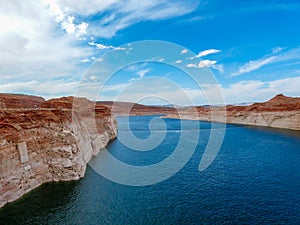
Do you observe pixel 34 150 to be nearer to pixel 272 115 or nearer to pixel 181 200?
pixel 181 200

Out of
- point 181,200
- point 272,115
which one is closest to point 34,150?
point 181,200

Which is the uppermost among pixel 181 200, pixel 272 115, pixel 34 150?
pixel 272 115

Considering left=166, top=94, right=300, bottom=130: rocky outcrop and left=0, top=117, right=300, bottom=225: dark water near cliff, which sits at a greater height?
left=166, top=94, right=300, bottom=130: rocky outcrop

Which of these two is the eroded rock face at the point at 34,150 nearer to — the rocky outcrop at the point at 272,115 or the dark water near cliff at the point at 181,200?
the dark water near cliff at the point at 181,200

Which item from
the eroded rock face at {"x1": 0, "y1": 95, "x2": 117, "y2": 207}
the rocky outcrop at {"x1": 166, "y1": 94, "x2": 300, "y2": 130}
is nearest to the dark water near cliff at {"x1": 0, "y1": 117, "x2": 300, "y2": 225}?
the eroded rock face at {"x1": 0, "y1": 95, "x2": 117, "y2": 207}

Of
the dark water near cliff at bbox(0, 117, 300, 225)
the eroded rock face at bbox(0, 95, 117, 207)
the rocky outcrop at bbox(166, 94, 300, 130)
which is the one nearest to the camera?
the dark water near cliff at bbox(0, 117, 300, 225)

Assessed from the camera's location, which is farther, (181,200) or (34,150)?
(34,150)

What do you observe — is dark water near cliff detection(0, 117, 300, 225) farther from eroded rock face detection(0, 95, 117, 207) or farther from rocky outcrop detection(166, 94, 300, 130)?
rocky outcrop detection(166, 94, 300, 130)

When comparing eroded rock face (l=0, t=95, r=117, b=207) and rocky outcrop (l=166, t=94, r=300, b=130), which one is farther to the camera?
rocky outcrop (l=166, t=94, r=300, b=130)

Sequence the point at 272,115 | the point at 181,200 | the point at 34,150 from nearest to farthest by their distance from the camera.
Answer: the point at 181,200 → the point at 34,150 → the point at 272,115

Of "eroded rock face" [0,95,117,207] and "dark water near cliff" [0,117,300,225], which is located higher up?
"eroded rock face" [0,95,117,207]

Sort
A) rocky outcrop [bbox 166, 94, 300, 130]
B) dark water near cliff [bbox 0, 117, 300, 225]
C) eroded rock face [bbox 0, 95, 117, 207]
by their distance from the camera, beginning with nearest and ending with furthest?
dark water near cliff [bbox 0, 117, 300, 225] → eroded rock face [bbox 0, 95, 117, 207] → rocky outcrop [bbox 166, 94, 300, 130]
